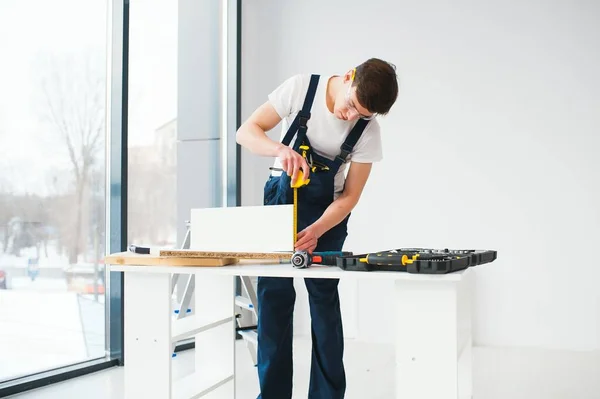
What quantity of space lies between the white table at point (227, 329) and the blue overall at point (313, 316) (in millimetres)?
188

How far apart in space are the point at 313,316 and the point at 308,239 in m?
0.33

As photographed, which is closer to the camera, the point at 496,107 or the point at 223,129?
the point at 496,107

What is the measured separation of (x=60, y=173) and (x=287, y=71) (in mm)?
1776

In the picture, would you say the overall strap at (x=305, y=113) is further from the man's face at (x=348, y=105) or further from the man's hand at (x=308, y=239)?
the man's hand at (x=308, y=239)

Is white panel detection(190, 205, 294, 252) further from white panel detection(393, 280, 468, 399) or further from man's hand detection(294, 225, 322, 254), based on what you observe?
white panel detection(393, 280, 468, 399)

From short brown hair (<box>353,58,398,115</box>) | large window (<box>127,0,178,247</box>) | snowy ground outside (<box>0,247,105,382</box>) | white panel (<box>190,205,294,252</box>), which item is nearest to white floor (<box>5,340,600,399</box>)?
snowy ground outside (<box>0,247,105,382</box>)

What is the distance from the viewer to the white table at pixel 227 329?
1367 mm

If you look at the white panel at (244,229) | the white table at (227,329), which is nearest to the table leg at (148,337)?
the white table at (227,329)

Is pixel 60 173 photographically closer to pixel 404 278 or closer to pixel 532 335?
pixel 404 278

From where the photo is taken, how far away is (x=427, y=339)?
4.51ft

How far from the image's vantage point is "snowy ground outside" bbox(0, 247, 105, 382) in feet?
8.50

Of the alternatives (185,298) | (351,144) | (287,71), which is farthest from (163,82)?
(351,144)

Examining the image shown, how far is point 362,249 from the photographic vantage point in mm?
3893

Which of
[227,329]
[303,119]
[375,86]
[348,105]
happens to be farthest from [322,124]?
[227,329]
